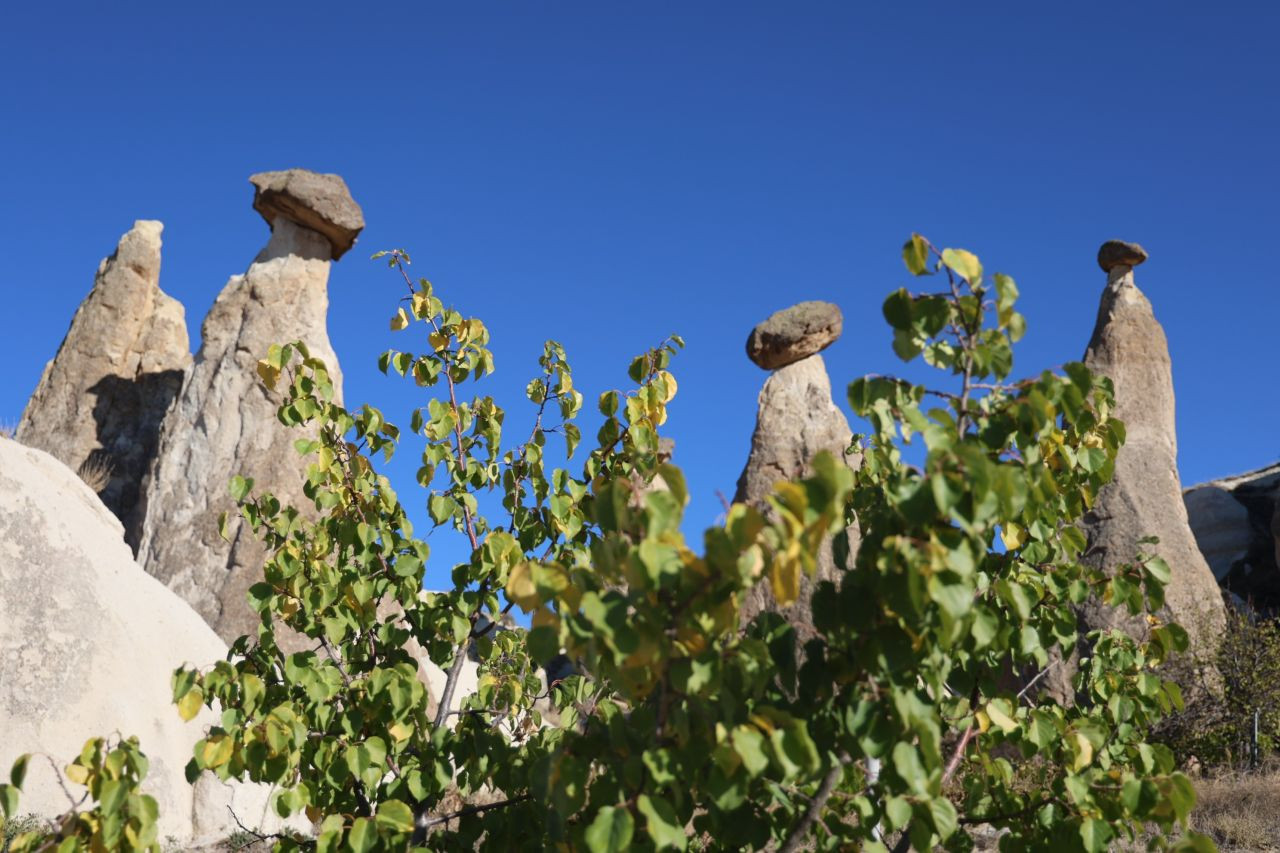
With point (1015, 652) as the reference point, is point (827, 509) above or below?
above

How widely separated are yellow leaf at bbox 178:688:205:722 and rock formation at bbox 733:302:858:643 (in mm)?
14472

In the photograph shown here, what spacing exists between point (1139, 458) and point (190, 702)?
55.3ft

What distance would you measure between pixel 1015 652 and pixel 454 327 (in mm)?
2556

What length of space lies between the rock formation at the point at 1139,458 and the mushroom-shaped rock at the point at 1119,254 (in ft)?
0.05

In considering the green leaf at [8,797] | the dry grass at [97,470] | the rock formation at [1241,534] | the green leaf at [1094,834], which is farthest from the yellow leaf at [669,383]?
the rock formation at [1241,534]

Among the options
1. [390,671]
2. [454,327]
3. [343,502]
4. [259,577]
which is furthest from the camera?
[259,577]

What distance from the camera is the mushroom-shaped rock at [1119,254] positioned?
60.8ft

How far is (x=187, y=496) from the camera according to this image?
17234 millimetres

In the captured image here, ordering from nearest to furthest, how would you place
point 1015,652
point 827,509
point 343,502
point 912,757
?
1. point 827,509
2. point 912,757
3. point 1015,652
4. point 343,502

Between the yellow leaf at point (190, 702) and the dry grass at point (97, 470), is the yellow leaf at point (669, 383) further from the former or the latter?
the dry grass at point (97, 470)

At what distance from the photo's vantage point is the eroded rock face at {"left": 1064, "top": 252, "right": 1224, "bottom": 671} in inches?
611

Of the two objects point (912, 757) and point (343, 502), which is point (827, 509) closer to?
point (912, 757)

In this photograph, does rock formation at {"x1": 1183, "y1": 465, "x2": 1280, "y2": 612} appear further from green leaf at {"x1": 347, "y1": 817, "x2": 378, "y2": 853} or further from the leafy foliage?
green leaf at {"x1": 347, "y1": 817, "x2": 378, "y2": 853}

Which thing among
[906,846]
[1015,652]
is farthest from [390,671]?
[1015,652]
